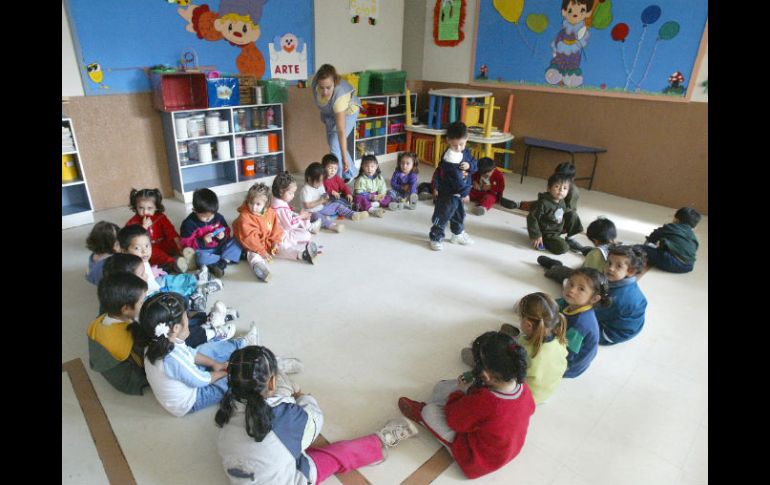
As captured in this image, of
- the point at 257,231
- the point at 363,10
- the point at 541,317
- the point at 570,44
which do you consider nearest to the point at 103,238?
the point at 257,231

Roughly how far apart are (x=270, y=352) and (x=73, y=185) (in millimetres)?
→ 3780

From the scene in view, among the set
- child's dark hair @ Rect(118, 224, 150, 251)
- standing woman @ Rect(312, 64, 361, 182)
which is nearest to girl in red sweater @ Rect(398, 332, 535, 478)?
child's dark hair @ Rect(118, 224, 150, 251)

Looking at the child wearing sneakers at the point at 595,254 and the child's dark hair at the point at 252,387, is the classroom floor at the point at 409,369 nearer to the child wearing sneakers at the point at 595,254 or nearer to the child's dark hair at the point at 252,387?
the child wearing sneakers at the point at 595,254

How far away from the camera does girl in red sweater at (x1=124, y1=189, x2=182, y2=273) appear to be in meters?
3.23

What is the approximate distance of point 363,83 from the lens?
20.0ft

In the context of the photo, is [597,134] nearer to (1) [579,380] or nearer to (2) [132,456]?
(1) [579,380]

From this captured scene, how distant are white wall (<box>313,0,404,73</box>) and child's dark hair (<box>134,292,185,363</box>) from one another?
4653 millimetres

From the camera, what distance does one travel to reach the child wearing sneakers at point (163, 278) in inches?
102

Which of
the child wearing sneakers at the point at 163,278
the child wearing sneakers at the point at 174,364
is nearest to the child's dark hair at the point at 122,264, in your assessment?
the child wearing sneakers at the point at 163,278

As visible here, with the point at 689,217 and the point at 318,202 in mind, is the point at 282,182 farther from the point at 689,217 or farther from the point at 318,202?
the point at 689,217

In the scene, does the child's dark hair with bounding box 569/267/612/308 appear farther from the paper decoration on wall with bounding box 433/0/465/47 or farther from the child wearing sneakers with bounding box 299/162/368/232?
the paper decoration on wall with bounding box 433/0/465/47

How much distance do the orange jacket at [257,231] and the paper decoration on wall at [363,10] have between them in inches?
144
